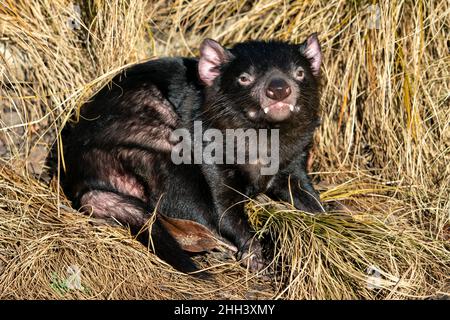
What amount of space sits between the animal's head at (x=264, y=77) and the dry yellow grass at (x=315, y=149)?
56 cm

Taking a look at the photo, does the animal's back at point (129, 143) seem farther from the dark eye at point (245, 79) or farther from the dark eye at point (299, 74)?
the dark eye at point (299, 74)

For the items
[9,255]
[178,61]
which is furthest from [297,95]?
[9,255]

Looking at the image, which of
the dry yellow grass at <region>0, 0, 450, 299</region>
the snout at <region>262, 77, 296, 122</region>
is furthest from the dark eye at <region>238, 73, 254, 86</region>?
the dry yellow grass at <region>0, 0, 450, 299</region>

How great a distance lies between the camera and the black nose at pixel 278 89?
3.94m

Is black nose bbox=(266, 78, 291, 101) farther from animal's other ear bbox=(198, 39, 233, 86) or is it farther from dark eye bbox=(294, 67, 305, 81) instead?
animal's other ear bbox=(198, 39, 233, 86)

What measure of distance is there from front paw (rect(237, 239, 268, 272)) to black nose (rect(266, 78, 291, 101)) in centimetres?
76

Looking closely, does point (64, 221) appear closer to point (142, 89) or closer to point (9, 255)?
point (9, 255)

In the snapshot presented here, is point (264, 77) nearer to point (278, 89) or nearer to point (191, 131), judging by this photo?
point (278, 89)

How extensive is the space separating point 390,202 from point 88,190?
5.64 feet

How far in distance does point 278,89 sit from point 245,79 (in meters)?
0.25

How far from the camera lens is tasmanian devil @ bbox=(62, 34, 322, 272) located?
4090 millimetres

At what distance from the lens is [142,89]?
449 centimetres

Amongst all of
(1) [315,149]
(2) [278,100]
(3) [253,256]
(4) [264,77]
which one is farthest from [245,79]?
(1) [315,149]

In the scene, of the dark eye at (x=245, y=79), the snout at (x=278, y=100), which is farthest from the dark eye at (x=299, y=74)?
the dark eye at (x=245, y=79)
